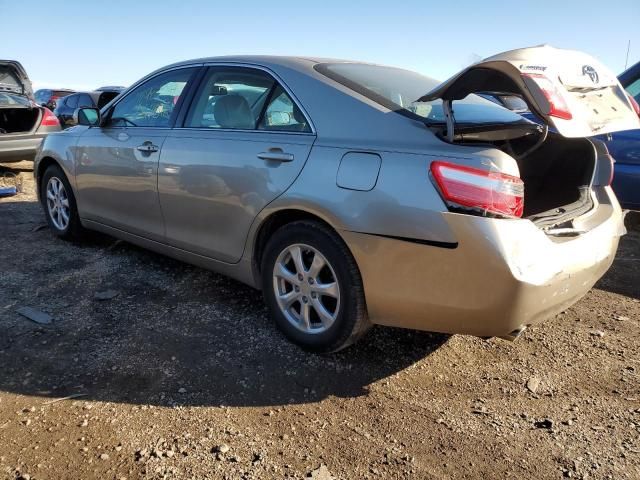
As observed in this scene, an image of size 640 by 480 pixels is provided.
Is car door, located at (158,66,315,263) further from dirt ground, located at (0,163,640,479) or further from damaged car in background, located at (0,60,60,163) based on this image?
damaged car in background, located at (0,60,60,163)

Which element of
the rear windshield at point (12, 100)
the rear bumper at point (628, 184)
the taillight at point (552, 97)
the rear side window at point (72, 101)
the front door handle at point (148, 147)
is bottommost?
the rear side window at point (72, 101)

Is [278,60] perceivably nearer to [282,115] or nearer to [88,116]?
[282,115]

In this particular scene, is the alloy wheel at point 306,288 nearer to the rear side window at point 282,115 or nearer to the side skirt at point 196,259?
the side skirt at point 196,259

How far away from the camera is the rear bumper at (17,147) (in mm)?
7750

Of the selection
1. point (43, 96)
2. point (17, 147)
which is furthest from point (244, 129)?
point (43, 96)

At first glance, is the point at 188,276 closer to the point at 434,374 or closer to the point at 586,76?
the point at 434,374

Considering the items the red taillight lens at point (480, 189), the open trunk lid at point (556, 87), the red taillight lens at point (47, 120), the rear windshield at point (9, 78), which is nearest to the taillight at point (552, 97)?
the open trunk lid at point (556, 87)

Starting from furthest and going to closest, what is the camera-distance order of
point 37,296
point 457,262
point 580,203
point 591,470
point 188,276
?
point 188,276
point 37,296
point 580,203
point 457,262
point 591,470

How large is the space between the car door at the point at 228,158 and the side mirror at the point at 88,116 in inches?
45.8

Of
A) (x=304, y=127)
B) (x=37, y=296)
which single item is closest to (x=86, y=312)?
(x=37, y=296)

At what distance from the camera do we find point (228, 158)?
317cm

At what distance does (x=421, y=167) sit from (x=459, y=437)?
1.20 m

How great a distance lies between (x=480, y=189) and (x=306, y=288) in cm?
109

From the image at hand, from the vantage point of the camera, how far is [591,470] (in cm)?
215
